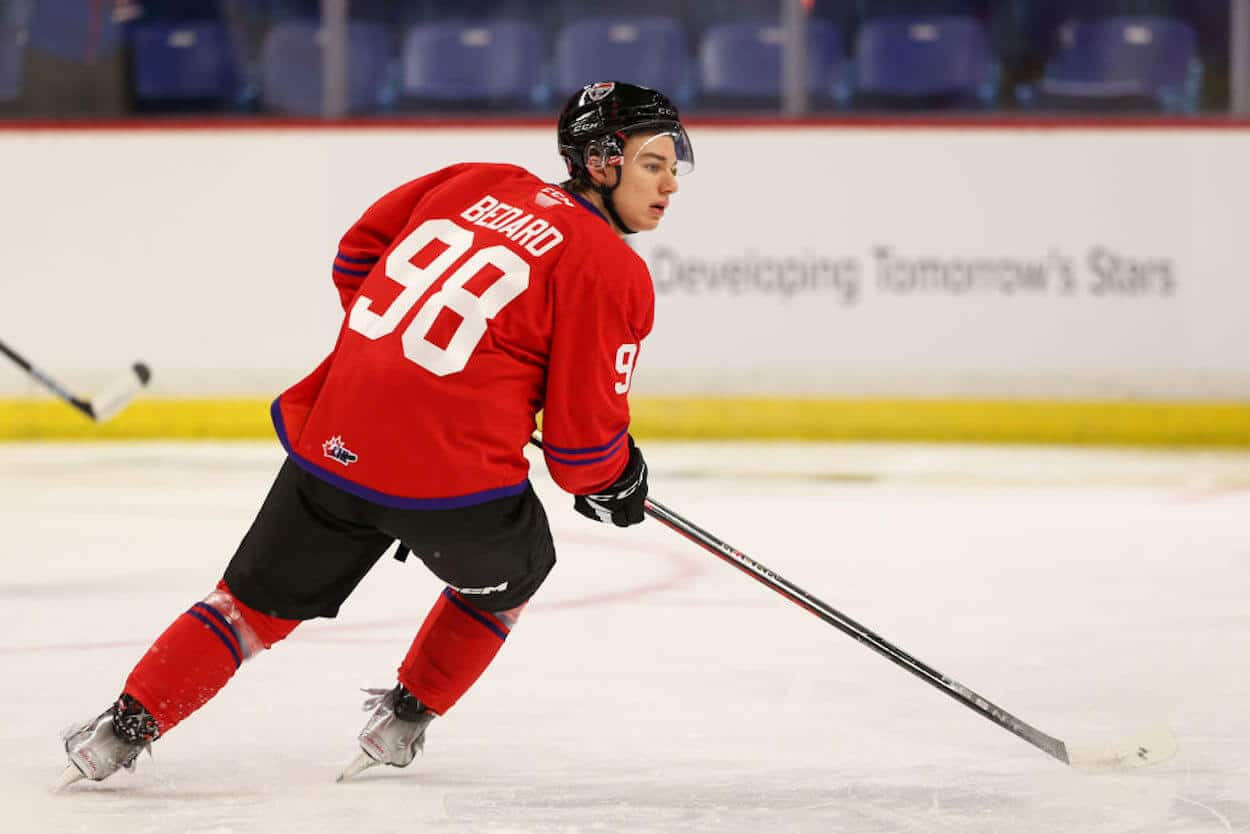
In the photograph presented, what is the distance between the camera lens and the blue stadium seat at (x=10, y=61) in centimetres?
644

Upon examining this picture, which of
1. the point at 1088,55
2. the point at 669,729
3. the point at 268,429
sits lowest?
the point at 268,429

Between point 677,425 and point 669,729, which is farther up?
point 669,729

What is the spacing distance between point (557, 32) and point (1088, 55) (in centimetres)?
173

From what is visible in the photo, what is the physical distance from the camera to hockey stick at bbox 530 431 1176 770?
2.38 meters

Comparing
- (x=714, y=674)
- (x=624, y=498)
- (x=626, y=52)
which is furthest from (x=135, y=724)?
(x=626, y=52)

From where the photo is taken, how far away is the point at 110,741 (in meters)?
2.18

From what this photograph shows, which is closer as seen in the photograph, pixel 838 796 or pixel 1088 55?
pixel 838 796

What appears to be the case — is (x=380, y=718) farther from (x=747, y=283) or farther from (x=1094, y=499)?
(x=747, y=283)

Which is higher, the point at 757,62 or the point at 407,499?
the point at 407,499

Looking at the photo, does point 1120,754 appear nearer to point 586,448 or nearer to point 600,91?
point 586,448

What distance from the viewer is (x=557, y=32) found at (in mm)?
6352

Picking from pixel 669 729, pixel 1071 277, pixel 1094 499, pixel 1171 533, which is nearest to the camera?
pixel 669 729

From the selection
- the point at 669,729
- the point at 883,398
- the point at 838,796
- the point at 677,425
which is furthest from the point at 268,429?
the point at 838,796

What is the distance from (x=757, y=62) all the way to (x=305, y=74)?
4.91 feet
